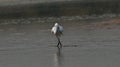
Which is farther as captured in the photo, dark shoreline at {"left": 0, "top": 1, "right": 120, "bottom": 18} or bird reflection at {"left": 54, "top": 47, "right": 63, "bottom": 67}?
dark shoreline at {"left": 0, "top": 1, "right": 120, "bottom": 18}

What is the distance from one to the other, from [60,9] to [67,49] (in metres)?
30.6

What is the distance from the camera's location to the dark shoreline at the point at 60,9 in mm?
50438

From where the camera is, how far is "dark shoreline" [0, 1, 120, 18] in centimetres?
5044

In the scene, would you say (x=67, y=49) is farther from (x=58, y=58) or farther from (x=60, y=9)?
(x=60, y=9)

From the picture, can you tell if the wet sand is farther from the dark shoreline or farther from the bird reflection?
the dark shoreline

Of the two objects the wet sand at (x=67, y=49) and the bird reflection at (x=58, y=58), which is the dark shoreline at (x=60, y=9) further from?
the bird reflection at (x=58, y=58)

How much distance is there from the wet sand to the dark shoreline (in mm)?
14882

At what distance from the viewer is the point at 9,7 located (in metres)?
62.0

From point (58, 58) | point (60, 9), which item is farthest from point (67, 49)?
point (60, 9)

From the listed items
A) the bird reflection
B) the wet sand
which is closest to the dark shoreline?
the wet sand

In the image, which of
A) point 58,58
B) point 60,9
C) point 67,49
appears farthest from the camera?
point 60,9

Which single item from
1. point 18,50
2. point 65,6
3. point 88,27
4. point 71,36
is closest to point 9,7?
point 65,6

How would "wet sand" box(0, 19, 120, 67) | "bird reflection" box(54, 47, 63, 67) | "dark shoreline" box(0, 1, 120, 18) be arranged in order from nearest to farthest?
"bird reflection" box(54, 47, 63, 67), "wet sand" box(0, 19, 120, 67), "dark shoreline" box(0, 1, 120, 18)

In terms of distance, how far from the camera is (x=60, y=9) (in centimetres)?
5622
